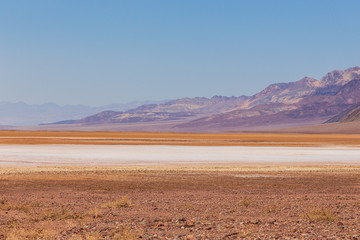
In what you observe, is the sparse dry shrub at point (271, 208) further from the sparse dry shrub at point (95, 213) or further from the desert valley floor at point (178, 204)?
the sparse dry shrub at point (95, 213)

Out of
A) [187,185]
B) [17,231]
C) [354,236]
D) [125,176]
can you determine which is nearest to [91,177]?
[125,176]

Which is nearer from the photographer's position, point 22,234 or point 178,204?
point 22,234

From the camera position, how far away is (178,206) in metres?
17.1

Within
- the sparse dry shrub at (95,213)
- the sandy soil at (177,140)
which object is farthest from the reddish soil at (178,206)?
the sandy soil at (177,140)

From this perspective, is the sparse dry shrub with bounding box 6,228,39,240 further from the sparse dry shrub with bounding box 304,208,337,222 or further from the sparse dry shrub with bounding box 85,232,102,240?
the sparse dry shrub with bounding box 304,208,337,222

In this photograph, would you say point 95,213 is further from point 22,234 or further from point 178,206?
point 22,234

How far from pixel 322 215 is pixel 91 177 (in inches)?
633

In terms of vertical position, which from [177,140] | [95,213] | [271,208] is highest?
[177,140]

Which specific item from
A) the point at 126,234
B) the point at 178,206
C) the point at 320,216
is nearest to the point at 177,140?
the point at 178,206

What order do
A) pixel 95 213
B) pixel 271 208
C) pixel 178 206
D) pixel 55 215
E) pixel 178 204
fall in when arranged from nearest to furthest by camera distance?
pixel 55 215
pixel 95 213
pixel 271 208
pixel 178 206
pixel 178 204

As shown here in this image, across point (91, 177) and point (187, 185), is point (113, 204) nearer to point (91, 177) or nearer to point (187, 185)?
point (187, 185)

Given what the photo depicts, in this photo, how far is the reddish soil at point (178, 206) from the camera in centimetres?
1267

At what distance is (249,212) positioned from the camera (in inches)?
623

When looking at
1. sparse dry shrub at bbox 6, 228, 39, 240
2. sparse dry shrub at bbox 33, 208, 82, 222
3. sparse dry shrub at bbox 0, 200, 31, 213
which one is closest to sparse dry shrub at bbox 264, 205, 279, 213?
sparse dry shrub at bbox 33, 208, 82, 222
